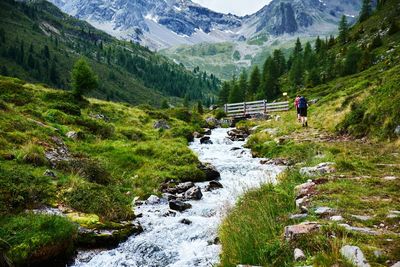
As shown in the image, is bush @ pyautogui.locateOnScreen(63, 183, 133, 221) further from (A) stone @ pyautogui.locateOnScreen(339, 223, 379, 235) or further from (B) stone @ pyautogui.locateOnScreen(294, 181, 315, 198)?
(A) stone @ pyautogui.locateOnScreen(339, 223, 379, 235)

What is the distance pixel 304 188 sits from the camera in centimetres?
1057

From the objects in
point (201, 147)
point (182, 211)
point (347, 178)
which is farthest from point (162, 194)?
point (201, 147)

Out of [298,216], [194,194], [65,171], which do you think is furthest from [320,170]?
[65,171]

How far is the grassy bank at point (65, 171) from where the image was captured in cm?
1038

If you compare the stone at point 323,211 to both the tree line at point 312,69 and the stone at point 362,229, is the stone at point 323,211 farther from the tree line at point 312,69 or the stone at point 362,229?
the tree line at point 312,69

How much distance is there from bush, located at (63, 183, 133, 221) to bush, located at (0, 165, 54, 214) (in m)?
0.87

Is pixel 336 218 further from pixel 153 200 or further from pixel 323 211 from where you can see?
pixel 153 200

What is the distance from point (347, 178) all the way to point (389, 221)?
4.27 meters

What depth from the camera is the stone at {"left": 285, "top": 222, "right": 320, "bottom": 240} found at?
22.1 ft

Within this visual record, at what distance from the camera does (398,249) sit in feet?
18.3

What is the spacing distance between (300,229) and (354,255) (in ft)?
4.66

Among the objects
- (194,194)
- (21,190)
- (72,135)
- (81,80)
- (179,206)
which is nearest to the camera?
(21,190)

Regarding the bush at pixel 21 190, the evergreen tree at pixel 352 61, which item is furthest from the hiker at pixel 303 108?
the evergreen tree at pixel 352 61

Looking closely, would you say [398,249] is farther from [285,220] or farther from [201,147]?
[201,147]
